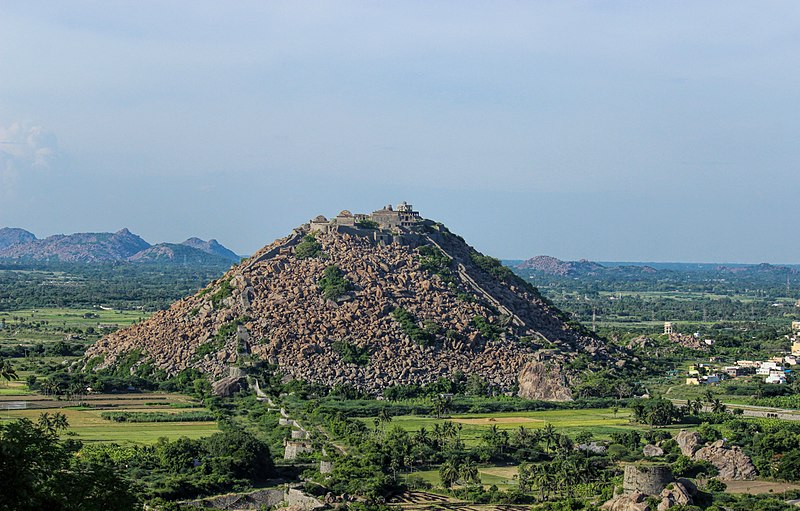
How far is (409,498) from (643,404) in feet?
116

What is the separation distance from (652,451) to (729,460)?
5364 mm

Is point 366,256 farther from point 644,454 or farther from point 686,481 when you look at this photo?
point 686,481

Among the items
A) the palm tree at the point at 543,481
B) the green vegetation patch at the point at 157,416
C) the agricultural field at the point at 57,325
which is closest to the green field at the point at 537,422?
the green vegetation patch at the point at 157,416

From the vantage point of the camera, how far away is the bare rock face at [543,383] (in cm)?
9800

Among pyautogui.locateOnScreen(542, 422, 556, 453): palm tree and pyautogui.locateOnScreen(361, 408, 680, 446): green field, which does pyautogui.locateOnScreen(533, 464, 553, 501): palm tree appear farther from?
pyautogui.locateOnScreen(361, 408, 680, 446): green field

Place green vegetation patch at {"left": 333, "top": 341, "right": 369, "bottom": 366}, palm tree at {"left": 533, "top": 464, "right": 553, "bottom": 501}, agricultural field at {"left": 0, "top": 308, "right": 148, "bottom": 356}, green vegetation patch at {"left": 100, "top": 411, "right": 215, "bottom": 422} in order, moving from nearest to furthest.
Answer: palm tree at {"left": 533, "top": 464, "right": 553, "bottom": 501} < green vegetation patch at {"left": 100, "top": 411, "right": 215, "bottom": 422} < green vegetation patch at {"left": 333, "top": 341, "right": 369, "bottom": 366} < agricultural field at {"left": 0, "top": 308, "right": 148, "bottom": 356}

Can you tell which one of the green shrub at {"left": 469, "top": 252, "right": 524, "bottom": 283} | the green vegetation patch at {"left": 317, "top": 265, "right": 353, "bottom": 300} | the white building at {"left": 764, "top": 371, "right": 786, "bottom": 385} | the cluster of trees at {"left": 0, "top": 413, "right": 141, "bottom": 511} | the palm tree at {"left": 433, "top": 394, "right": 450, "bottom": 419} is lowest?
the palm tree at {"left": 433, "top": 394, "right": 450, "bottom": 419}

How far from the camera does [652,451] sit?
7506 cm

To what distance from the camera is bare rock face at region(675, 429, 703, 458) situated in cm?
7488

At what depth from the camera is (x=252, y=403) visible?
298ft

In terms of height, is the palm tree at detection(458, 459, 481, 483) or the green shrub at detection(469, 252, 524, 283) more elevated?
the green shrub at detection(469, 252, 524, 283)

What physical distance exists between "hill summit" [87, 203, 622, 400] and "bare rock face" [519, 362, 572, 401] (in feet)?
0.32

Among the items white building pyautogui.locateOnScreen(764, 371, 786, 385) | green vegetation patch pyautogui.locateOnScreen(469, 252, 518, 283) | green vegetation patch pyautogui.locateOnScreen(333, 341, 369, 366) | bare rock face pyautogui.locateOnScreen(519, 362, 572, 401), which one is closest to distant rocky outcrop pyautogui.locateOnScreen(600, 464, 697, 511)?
bare rock face pyautogui.locateOnScreen(519, 362, 572, 401)

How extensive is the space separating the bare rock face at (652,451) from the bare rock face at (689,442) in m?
1.48
